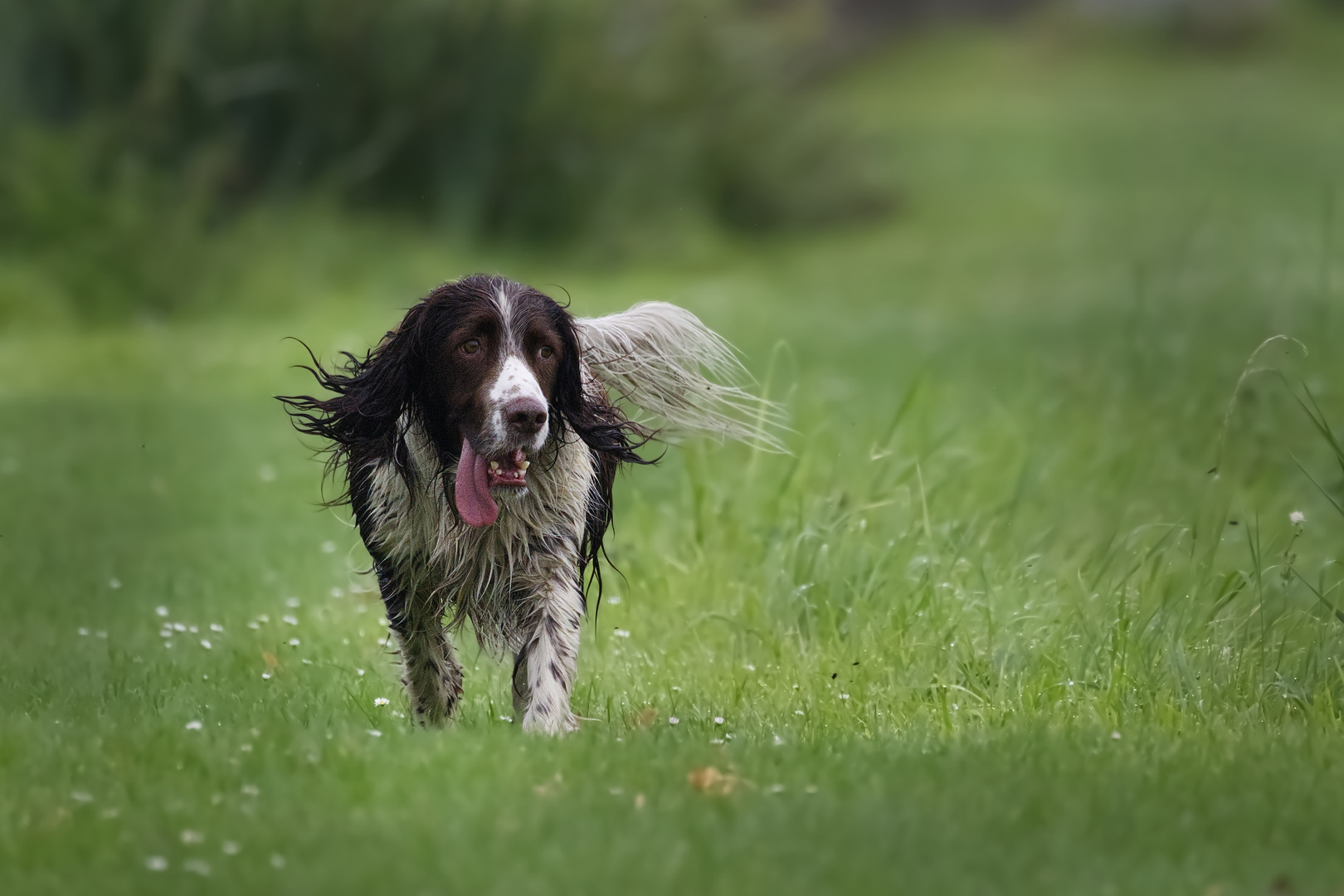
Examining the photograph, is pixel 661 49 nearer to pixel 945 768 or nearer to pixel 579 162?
pixel 579 162

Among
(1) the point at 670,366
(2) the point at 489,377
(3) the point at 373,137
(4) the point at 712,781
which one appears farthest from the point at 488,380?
(3) the point at 373,137

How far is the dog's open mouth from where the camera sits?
5.27 m

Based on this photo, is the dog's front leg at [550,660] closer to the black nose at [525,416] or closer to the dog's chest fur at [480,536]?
the dog's chest fur at [480,536]

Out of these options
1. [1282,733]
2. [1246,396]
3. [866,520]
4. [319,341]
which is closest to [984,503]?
[866,520]

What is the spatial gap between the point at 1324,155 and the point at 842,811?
749 inches

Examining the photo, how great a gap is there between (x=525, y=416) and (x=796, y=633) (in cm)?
203

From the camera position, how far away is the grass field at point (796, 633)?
3.99m

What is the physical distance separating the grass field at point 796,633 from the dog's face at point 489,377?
2.58ft

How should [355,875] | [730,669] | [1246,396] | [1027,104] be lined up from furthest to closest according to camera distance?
[1027,104], [1246,396], [730,669], [355,875]

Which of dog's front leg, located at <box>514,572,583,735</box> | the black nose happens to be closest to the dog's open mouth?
the black nose

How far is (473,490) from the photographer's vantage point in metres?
5.29

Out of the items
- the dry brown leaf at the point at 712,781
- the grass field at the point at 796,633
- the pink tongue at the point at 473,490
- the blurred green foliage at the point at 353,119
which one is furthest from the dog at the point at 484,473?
the blurred green foliage at the point at 353,119

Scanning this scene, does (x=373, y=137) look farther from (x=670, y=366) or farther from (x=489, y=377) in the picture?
(x=489, y=377)

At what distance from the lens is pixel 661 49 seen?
65.1 feet
